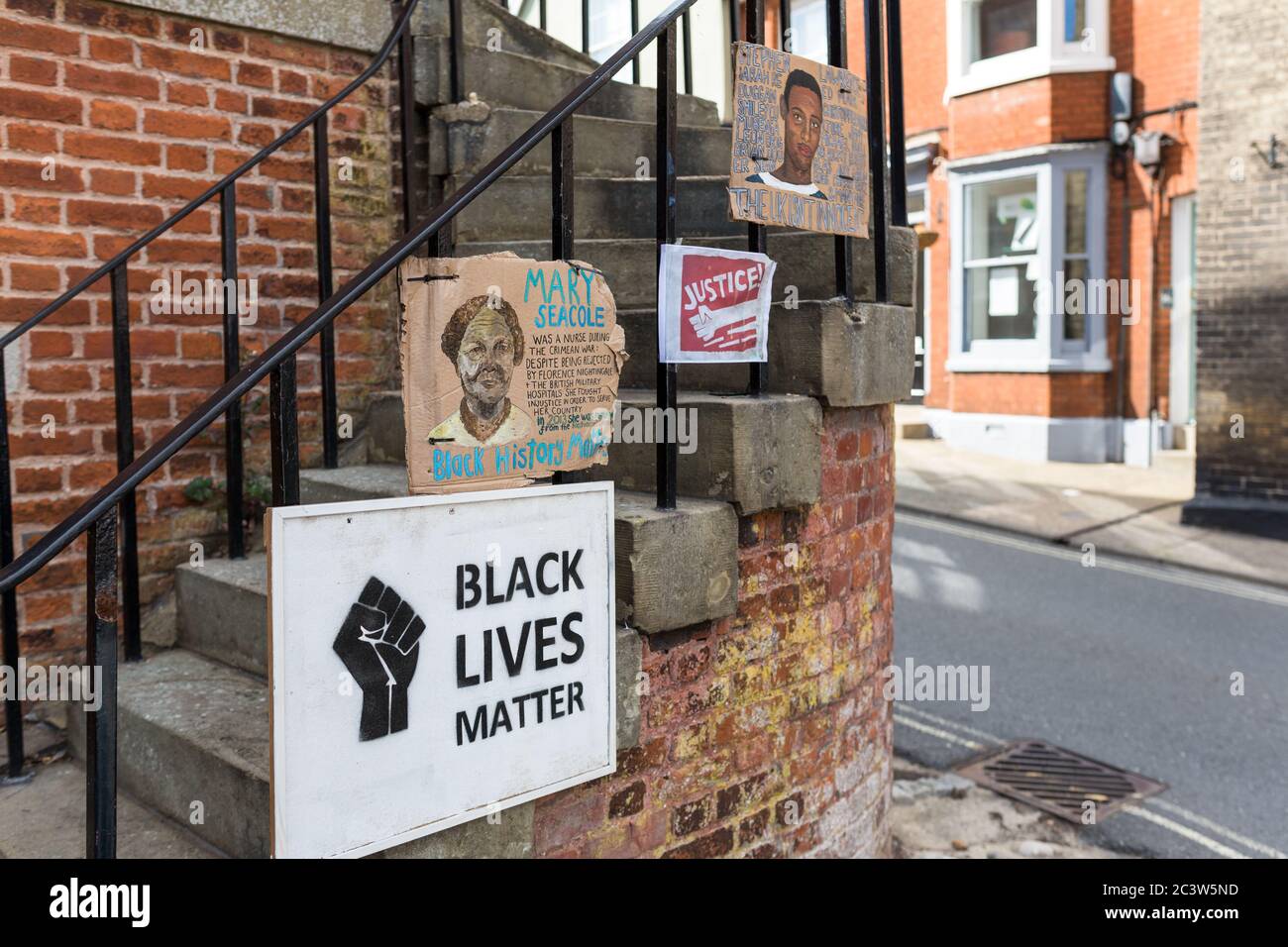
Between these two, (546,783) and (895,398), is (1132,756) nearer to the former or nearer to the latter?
(895,398)

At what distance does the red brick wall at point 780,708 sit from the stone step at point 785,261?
39 centimetres

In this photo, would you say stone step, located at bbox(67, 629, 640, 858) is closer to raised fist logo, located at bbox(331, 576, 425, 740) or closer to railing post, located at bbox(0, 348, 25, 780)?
railing post, located at bbox(0, 348, 25, 780)

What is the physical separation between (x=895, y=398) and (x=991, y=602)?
4109 millimetres

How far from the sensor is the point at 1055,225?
13727 mm

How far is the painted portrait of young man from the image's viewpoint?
2986mm

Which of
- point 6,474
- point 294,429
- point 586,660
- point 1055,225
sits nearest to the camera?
point 294,429

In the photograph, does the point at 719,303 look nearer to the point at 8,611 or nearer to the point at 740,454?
the point at 740,454

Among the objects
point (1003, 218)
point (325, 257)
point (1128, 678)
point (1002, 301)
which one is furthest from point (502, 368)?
point (1003, 218)

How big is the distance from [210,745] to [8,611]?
2.66 ft

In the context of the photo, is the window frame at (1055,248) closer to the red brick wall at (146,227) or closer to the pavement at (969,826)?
the pavement at (969,826)

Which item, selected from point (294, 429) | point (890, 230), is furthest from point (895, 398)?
point (294, 429)

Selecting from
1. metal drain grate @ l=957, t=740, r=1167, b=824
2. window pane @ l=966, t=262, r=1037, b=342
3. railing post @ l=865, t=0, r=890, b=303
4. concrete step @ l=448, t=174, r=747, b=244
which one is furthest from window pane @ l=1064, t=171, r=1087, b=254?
railing post @ l=865, t=0, r=890, b=303

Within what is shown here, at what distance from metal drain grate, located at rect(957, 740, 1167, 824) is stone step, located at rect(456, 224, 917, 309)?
2.17 meters

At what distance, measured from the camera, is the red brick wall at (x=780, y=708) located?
275 centimetres
